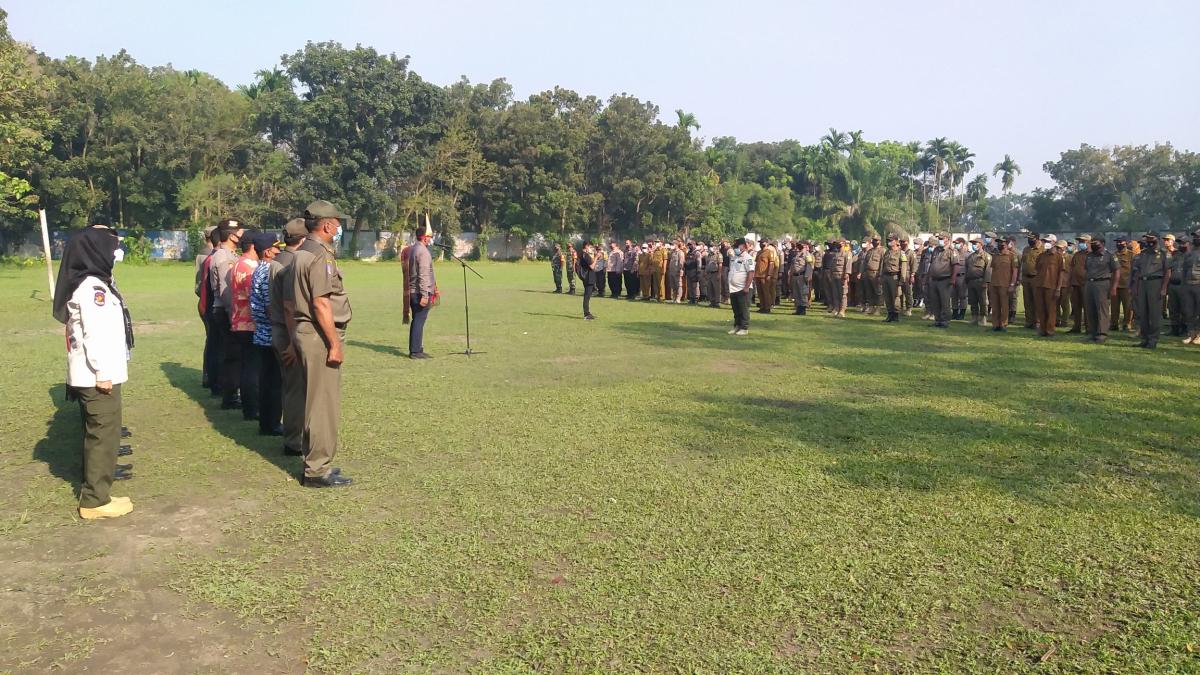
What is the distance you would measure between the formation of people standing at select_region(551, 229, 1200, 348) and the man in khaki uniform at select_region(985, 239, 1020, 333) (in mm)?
19

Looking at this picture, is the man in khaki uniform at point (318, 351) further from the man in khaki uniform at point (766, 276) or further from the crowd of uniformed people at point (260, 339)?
the man in khaki uniform at point (766, 276)

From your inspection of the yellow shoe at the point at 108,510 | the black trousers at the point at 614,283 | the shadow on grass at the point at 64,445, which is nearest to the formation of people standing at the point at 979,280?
the black trousers at the point at 614,283

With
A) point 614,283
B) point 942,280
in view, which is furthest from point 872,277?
point 614,283

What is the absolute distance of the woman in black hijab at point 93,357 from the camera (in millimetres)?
4969

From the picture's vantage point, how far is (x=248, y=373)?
7574 mm

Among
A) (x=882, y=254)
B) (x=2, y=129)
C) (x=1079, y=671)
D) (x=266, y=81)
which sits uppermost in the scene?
(x=266, y=81)

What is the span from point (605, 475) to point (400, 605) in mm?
2230

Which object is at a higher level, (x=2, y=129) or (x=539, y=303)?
(x=2, y=129)

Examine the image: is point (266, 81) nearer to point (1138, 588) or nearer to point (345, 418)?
point (345, 418)

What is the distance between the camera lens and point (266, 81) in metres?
57.1

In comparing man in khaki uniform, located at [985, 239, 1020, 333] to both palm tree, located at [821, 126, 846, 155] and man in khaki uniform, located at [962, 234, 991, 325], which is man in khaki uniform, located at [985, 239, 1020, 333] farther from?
palm tree, located at [821, 126, 846, 155]

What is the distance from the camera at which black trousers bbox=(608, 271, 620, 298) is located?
2509 cm

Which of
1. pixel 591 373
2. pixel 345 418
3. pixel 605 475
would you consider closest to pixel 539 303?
pixel 591 373

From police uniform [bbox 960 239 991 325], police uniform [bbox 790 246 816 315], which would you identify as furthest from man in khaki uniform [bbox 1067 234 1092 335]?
police uniform [bbox 790 246 816 315]
